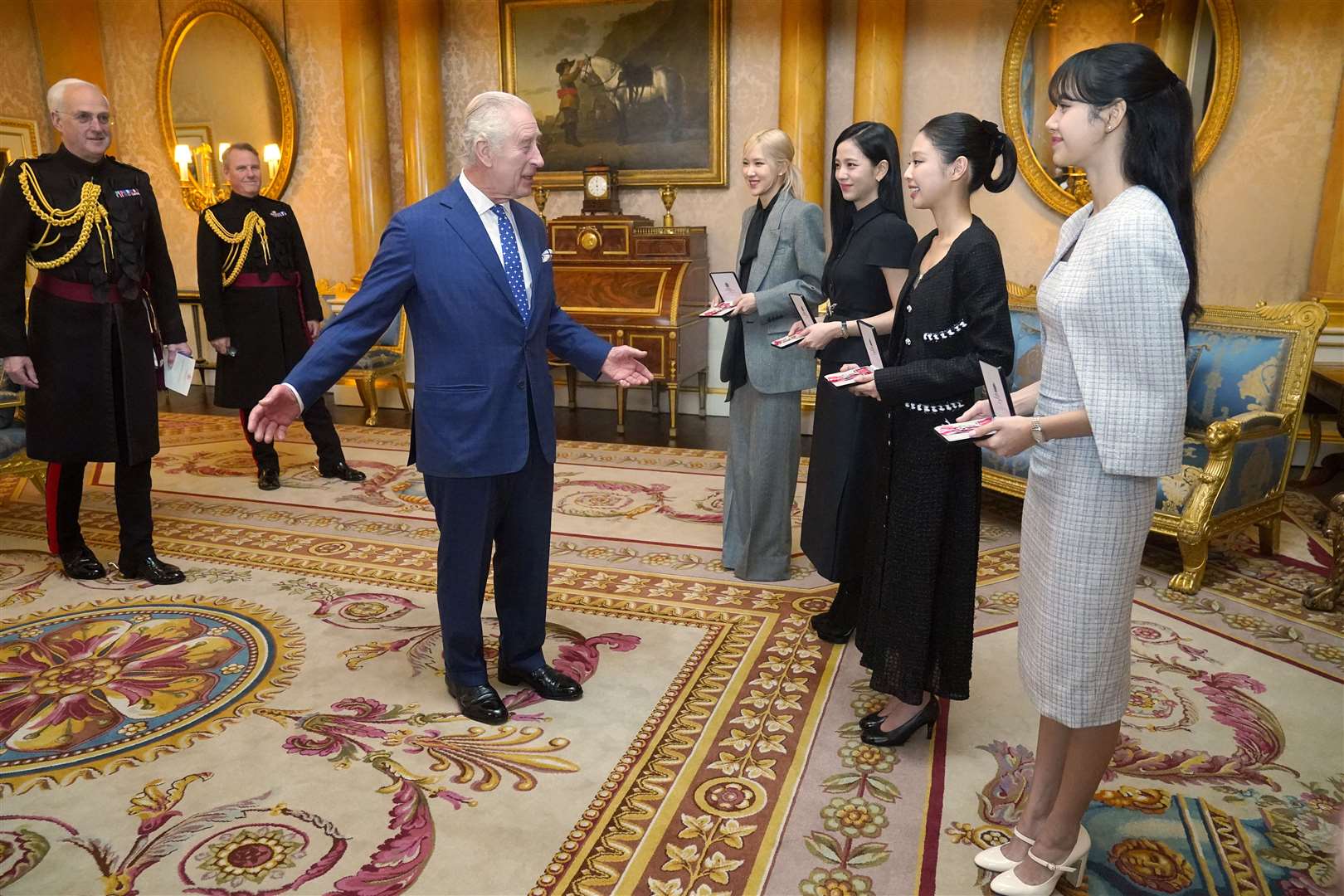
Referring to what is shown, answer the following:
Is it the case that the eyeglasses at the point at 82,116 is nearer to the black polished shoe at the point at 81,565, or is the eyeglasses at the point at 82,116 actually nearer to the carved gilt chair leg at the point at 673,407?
the black polished shoe at the point at 81,565

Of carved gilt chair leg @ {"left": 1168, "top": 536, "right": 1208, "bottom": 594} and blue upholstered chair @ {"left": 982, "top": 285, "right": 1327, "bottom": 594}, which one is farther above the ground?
blue upholstered chair @ {"left": 982, "top": 285, "right": 1327, "bottom": 594}

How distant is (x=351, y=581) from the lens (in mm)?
3900

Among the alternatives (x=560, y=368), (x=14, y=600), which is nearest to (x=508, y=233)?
(x=14, y=600)

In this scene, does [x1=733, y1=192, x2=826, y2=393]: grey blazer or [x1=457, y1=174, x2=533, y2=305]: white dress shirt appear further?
[x1=733, y1=192, x2=826, y2=393]: grey blazer

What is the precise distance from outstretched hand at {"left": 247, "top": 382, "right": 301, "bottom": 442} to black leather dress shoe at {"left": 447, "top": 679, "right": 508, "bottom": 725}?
956mm

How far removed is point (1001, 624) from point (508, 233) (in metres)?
2.25

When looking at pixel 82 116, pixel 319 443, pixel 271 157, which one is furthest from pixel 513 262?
pixel 271 157

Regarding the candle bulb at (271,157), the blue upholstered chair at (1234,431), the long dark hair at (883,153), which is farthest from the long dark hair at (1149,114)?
the candle bulb at (271,157)

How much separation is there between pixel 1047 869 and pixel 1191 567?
232cm

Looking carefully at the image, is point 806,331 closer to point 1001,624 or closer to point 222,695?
point 1001,624

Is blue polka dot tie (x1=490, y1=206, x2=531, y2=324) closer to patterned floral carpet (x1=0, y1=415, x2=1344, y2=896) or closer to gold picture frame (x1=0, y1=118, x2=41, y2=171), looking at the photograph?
patterned floral carpet (x1=0, y1=415, x2=1344, y2=896)

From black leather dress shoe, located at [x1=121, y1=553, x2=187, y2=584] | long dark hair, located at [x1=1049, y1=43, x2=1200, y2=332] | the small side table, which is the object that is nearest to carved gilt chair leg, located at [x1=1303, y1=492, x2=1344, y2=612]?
the small side table

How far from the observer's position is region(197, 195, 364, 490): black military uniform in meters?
5.12

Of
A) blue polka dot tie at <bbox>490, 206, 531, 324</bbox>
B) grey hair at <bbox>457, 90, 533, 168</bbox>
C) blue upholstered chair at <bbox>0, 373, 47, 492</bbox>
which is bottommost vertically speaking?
blue upholstered chair at <bbox>0, 373, 47, 492</bbox>
